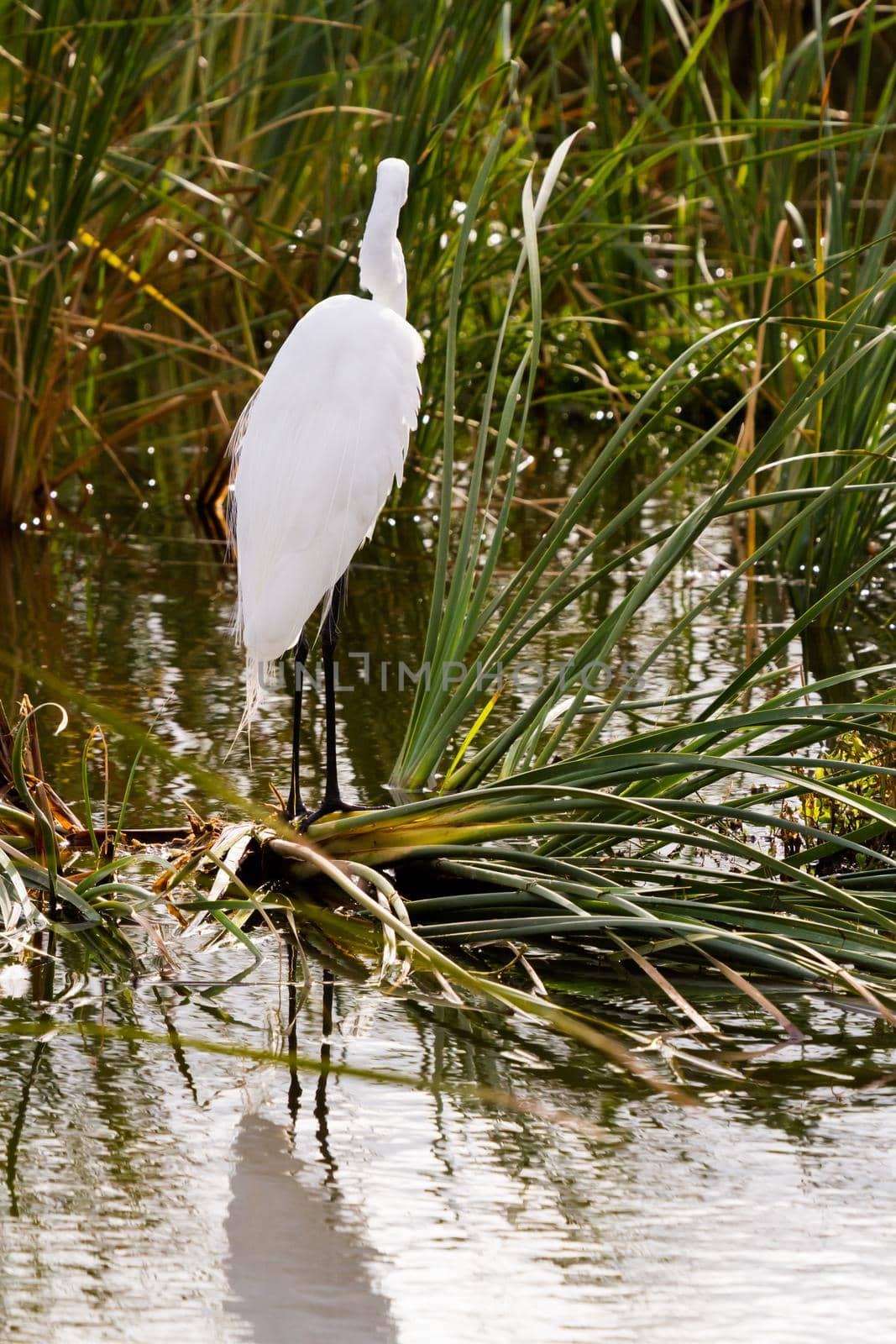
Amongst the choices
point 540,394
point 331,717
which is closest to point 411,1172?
point 331,717

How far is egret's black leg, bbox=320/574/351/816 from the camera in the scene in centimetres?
321

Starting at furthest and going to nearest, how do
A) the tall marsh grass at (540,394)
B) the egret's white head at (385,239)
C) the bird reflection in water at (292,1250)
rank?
the egret's white head at (385,239)
the tall marsh grass at (540,394)
the bird reflection in water at (292,1250)

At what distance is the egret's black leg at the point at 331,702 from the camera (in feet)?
10.5

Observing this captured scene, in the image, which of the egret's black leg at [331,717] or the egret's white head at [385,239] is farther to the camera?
the egret's white head at [385,239]

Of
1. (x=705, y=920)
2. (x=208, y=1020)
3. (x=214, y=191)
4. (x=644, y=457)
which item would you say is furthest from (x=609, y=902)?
(x=644, y=457)

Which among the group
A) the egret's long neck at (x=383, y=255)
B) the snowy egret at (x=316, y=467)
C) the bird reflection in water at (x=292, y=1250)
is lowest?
the bird reflection in water at (x=292, y=1250)

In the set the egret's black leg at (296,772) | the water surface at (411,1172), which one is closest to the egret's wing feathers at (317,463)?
the egret's black leg at (296,772)

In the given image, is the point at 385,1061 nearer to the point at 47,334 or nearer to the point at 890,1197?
the point at 890,1197

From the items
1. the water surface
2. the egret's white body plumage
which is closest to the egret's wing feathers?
the egret's white body plumage

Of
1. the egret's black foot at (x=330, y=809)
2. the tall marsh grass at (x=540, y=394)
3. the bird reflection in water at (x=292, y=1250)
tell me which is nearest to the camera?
the bird reflection in water at (x=292, y=1250)

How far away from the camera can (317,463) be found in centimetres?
323

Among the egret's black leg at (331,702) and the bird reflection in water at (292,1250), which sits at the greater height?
the egret's black leg at (331,702)

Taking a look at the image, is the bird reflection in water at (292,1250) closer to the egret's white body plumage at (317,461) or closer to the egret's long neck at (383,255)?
the egret's white body plumage at (317,461)

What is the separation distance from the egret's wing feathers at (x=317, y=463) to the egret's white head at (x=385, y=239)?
16 centimetres
